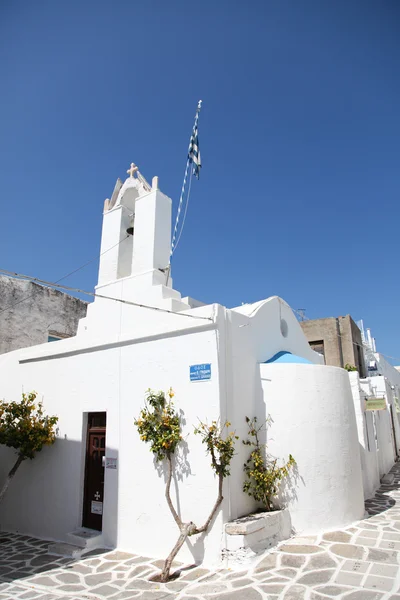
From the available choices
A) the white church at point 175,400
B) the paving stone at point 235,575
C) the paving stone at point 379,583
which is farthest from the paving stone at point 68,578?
the paving stone at point 379,583

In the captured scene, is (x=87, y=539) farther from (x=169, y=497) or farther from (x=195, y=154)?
(x=195, y=154)

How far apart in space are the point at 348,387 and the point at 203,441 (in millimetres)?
3687

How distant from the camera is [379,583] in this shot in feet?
17.6

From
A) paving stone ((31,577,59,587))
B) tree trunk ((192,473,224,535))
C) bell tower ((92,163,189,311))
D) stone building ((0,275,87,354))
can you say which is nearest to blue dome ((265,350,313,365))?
bell tower ((92,163,189,311))

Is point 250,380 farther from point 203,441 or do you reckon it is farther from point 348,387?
point 348,387

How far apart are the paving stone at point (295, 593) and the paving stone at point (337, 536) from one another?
183 centimetres

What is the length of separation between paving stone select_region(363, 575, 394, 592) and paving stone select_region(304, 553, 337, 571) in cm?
61

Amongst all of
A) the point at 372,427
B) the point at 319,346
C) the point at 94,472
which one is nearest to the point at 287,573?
the point at 94,472

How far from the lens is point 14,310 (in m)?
13.4

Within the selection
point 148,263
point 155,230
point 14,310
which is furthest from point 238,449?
point 14,310

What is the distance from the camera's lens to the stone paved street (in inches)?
212

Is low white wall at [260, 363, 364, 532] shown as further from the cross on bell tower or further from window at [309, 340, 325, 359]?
window at [309, 340, 325, 359]

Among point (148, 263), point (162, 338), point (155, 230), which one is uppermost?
point (155, 230)

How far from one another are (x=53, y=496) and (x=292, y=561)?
553 cm
